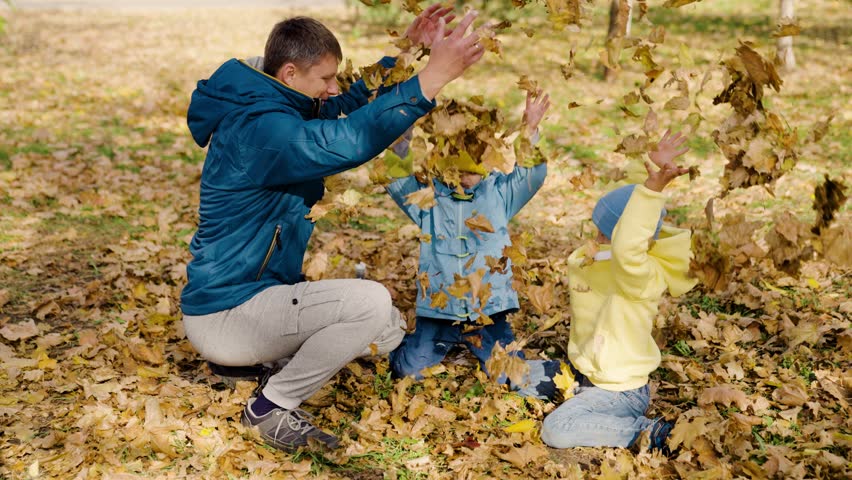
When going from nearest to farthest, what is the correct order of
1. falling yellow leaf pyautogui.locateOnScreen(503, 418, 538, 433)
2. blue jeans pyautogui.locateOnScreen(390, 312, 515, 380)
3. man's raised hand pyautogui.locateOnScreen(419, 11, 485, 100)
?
man's raised hand pyautogui.locateOnScreen(419, 11, 485, 100) < falling yellow leaf pyautogui.locateOnScreen(503, 418, 538, 433) < blue jeans pyautogui.locateOnScreen(390, 312, 515, 380)

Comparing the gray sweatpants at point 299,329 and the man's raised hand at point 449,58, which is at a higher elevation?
the man's raised hand at point 449,58

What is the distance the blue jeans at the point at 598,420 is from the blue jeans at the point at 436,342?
593 millimetres

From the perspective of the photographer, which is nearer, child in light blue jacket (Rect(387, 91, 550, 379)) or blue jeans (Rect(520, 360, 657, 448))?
blue jeans (Rect(520, 360, 657, 448))

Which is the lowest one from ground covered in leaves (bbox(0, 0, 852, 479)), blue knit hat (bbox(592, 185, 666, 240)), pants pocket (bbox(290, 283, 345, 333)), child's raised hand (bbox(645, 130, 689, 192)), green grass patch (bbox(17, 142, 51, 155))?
ground covered in leaves (bbox(0, 0, 852, 479))

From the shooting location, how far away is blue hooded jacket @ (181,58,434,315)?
9.50ft

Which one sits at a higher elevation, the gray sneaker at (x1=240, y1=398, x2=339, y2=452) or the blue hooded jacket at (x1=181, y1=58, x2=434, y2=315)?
the blue hooded jacket at (x1=181, y1=58, x2=434, y2=315)

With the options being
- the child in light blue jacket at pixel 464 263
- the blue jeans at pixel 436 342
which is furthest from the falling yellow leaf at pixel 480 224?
the blue jeans at pixel 436 342

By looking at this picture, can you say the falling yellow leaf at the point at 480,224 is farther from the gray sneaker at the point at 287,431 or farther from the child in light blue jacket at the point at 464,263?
the gray sneaker at the point at 287,431

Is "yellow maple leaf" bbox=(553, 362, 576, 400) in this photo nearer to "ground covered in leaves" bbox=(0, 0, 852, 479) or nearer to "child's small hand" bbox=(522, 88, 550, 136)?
"ground covered in leaves" bbox=(0, 0, 852, 479)

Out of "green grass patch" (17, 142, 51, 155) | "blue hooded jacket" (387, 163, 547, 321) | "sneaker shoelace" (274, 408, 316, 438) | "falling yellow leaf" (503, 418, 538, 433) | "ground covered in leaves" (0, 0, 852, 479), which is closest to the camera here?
"ground covered in leaves" (0, 0, 852, 479)

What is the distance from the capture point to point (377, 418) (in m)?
3.47

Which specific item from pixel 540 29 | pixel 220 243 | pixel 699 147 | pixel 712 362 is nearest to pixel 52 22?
pixel 540 29

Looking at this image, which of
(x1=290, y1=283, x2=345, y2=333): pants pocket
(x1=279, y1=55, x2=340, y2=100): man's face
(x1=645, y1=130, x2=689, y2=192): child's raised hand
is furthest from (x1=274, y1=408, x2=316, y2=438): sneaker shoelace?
(x1=645, y1=130, x2=689, y2=192): child's raised hand

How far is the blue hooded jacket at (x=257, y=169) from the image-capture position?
2895 millimetres
